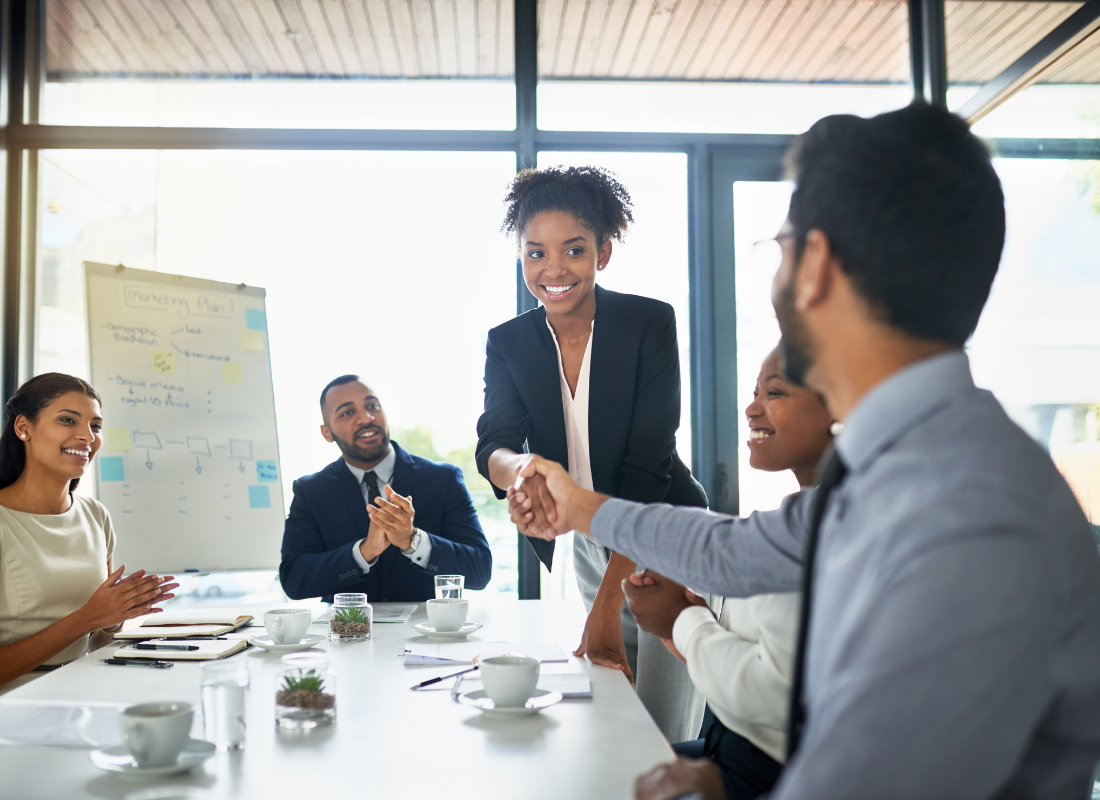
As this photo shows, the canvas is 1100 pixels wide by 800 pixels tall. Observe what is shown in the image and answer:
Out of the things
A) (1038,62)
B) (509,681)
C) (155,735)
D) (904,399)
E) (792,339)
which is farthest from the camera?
(1038,62)

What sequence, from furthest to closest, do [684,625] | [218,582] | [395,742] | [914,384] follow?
[218,582] < [684,625] < [395,742] < [914,384]

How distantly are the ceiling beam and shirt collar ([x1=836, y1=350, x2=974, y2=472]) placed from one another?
2491 millimetres

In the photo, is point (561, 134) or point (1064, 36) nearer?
point (1064, 36)

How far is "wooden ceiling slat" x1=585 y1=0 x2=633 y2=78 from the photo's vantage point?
3604mm

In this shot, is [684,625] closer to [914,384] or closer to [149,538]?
[914,384]

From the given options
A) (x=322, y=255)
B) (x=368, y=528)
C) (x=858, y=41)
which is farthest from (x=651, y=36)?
(x=368, y=528)

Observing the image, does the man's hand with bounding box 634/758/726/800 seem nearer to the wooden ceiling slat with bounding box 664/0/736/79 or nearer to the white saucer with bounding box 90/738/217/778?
the white saucer with bounding box 90/738/217/778

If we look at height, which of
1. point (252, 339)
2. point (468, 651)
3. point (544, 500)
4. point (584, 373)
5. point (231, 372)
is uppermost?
point (252, 339)

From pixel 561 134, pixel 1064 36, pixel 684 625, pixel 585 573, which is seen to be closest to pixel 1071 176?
pixel 1064 36

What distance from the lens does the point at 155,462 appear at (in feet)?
10.8

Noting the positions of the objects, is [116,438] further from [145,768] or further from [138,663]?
[145,768]

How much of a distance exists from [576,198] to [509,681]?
1.41m

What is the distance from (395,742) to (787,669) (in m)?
0.57

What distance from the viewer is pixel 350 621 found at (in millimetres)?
1785
